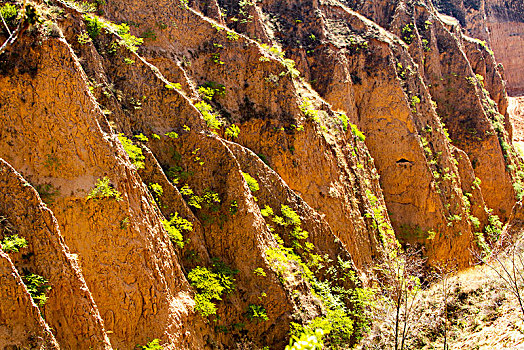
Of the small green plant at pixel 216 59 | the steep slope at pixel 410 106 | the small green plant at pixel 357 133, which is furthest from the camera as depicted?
the steep slope at pixel 410 106

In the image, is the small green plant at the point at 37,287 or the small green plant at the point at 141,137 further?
the small green plant at the point at 141,137

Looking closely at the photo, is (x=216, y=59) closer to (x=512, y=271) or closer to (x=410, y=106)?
(x=410, y=106)

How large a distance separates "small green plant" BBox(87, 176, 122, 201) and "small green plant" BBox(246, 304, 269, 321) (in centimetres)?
575

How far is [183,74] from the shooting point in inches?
747

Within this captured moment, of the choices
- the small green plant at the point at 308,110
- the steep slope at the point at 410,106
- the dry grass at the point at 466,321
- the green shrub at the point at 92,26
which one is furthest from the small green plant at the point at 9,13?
the steep slope at the point at 410,106

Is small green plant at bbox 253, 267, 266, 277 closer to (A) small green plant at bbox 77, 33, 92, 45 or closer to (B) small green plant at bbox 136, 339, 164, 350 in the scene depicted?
(B) small green plant at bbox 136, 339, 164, 350

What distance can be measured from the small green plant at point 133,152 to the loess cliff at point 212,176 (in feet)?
0.36

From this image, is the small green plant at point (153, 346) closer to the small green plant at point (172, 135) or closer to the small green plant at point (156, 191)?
the small green plant at point (156, 191)

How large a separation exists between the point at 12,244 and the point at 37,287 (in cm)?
111

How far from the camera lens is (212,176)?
52.4ft

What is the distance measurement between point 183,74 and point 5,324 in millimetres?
12662

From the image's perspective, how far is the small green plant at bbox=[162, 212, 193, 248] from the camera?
535 inches

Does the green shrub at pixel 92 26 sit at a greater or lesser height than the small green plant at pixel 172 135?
greater

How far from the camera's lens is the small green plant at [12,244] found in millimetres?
9422
